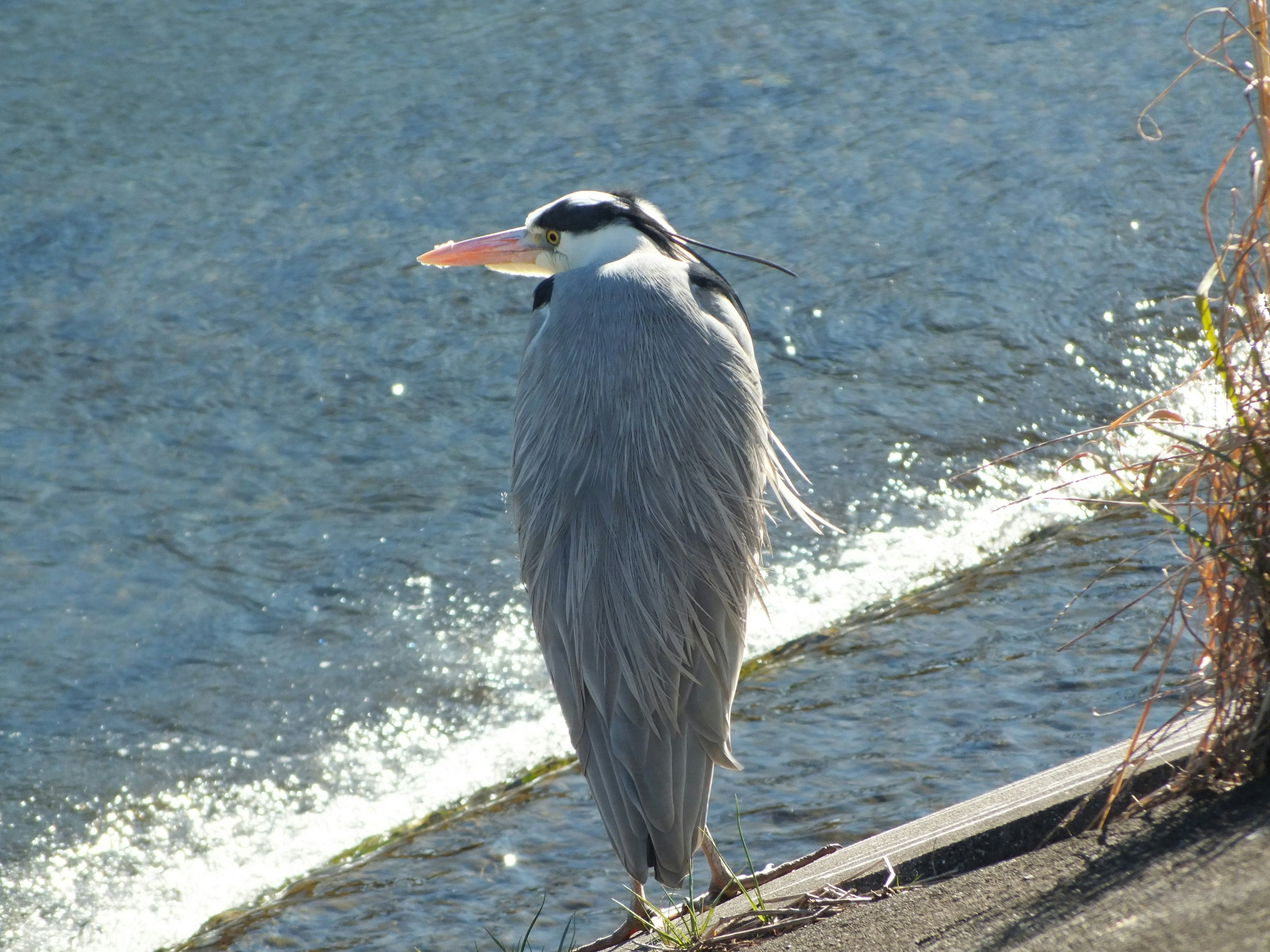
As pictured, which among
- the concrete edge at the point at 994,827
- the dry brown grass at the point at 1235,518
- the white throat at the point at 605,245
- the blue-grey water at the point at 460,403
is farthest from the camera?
the blue-grey water at the point at 460,403

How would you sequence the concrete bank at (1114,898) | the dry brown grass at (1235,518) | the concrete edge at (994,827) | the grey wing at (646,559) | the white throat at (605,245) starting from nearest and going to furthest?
the concrete bank at (1114,898)
the dry brown grass at (1235,518)
the concrete edge at (994,827)
the grey wing at (646,559)
the white throat at (605,245)

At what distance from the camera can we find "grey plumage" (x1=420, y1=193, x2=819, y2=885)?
231 cm

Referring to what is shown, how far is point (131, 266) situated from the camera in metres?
5.57

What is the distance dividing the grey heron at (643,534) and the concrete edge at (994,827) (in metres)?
0.28

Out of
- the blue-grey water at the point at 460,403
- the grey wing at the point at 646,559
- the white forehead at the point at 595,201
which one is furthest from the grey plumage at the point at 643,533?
the blue-grey water at the point at 460,403

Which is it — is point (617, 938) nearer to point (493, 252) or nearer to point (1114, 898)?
point (1114, 898)

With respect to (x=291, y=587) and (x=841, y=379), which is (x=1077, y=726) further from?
(x=291, y=587)

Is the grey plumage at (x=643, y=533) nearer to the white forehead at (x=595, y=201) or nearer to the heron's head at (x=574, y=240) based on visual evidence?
the heron's head at (x=574, y=240)

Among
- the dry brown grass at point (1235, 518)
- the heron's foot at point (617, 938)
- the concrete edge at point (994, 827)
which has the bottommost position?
the heron's foot at point (617, 938)

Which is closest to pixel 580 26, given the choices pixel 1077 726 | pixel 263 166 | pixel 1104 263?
pixel 263 166

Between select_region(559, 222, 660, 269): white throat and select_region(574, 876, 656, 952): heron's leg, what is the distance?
133 cm

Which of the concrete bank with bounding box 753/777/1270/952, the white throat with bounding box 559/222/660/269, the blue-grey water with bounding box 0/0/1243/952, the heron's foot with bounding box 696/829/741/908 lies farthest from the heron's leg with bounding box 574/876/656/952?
the white throat with bounding box 559/222/660/269

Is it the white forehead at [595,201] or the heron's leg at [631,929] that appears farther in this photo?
the white forehead at [595,201]

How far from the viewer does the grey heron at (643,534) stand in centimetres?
231
